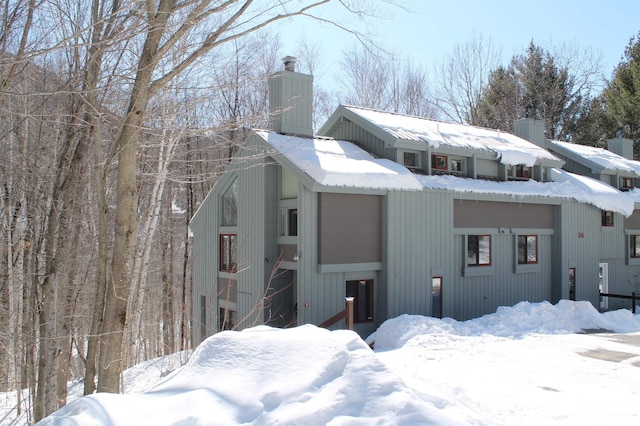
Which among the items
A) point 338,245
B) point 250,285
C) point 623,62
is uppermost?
point 623,62

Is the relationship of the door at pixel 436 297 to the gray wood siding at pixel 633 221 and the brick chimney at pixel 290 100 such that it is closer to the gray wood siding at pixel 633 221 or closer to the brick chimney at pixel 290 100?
the brick chimney at pixel 290 100

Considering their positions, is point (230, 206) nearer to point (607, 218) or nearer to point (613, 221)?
point (607, 218)

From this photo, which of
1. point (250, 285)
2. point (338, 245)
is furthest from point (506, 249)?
point (250, 285)

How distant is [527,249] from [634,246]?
6938mm

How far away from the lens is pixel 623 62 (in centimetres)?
3362

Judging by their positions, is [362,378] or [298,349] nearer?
[362,378]

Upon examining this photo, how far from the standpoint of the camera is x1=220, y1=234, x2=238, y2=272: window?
1520cm

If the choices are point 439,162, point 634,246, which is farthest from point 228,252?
point 634,246

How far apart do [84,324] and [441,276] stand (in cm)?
1103

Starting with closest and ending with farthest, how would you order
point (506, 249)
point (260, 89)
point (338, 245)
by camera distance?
1. point (338, 245)
2. point (506, 249)
3. point (260, 89)

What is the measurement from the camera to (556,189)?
1766 centimetres

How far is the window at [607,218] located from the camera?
1950cm

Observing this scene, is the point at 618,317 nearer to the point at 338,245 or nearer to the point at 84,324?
the point at 338,245

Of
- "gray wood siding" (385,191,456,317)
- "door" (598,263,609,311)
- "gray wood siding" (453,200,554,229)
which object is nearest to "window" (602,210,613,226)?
"door" (598,263,609,311)
